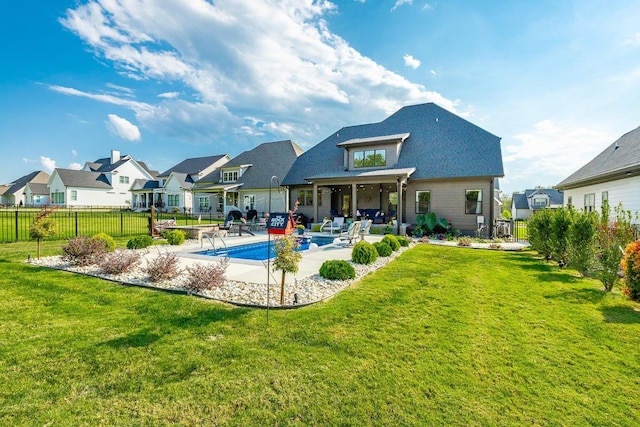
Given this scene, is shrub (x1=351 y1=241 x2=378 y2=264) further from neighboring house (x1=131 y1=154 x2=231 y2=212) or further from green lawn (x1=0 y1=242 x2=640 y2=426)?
neighboring house (x1=131 y1=154 x2=231 y2=212)

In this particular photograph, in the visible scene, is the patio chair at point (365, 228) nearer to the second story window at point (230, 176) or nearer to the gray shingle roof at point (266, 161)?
the gray shingle roof at point (266, 161)

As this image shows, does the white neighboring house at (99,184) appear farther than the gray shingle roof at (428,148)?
Yes

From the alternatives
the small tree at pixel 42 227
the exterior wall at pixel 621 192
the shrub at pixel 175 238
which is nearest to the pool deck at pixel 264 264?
the shrub at pixel 175 238

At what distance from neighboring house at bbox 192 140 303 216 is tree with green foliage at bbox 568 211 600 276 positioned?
20.6 metres

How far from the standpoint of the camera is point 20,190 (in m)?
52.7

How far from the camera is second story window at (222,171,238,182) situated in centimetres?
3178

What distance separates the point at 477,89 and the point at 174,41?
16.0m

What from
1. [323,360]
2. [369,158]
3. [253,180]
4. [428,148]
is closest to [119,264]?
[323,360]

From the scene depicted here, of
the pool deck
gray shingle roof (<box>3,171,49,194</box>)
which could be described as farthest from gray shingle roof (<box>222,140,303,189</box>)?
gray shingle roof (<box>3,171,49,194</box>)

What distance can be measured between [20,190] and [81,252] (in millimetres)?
67591

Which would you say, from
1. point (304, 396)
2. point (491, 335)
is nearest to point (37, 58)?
point (304, 396)

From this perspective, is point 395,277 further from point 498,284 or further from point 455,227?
point 455,227

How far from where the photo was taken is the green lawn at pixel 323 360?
8.09 feet

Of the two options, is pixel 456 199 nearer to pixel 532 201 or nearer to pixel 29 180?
pixel 532 201
